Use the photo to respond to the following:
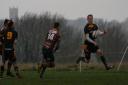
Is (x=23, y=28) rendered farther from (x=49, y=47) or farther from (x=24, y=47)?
(x=49, y=47)

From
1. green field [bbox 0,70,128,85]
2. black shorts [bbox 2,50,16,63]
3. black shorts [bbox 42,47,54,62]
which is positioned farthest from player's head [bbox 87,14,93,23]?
black shorts [bbox 2,50,16,63]

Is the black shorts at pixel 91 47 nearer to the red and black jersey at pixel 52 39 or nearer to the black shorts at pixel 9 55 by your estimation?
the red and black jersey at pixel 52 39

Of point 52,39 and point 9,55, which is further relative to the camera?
point 9,55

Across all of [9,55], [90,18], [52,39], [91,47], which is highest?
[90,18]

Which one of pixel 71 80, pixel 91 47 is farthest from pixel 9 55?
pixel 71 80

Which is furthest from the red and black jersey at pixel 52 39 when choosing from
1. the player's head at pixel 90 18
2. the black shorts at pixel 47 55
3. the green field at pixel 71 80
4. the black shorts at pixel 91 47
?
the black shorts at pixel 91 47

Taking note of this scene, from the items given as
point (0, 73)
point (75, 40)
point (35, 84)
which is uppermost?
point (35, 84)

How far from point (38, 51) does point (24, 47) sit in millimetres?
4292

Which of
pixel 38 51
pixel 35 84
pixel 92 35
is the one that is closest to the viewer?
pixel 35 84

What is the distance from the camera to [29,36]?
104 m

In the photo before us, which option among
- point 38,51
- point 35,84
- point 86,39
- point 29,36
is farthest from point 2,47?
A: point 29,36

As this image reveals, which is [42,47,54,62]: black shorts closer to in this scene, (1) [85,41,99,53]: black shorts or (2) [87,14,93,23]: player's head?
(2) [87,14,93,23]: player's head

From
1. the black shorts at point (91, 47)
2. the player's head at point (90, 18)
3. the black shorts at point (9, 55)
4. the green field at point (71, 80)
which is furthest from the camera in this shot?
the black shorts at point (91, 47)

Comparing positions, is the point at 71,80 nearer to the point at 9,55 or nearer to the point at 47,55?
the point at 47,55
